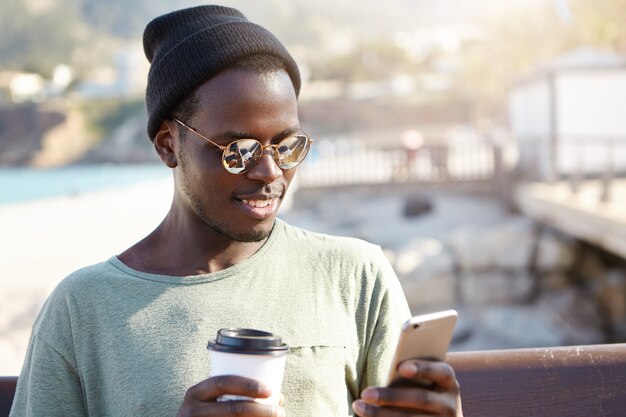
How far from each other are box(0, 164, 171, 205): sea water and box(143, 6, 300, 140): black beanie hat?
6126 cm

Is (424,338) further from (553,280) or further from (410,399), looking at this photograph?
(553,280)

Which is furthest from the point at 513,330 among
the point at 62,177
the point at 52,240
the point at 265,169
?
the point at 62,177

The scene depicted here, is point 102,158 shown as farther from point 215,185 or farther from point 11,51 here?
point 215,185

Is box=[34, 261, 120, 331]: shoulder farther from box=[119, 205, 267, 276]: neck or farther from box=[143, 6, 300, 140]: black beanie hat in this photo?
box=[143, 6, 300, 140]: black beanie hat

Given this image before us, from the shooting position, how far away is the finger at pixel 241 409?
146cm

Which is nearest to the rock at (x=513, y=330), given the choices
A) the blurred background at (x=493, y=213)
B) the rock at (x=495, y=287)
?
the blurred background at (x=493, y=213)

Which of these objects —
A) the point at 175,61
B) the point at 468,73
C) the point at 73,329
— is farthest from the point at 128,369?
the point at 468,73

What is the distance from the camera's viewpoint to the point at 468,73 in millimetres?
63500

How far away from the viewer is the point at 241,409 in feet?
4.79

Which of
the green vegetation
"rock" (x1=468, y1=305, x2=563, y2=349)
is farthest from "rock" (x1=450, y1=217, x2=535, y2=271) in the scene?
the green vegetation

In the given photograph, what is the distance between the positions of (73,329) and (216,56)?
68 centimetres

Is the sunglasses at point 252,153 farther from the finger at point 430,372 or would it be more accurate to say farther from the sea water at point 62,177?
the sea water at point 62,177

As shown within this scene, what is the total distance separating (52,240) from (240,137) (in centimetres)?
1108

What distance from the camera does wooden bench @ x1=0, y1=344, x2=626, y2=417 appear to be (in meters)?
2.41
